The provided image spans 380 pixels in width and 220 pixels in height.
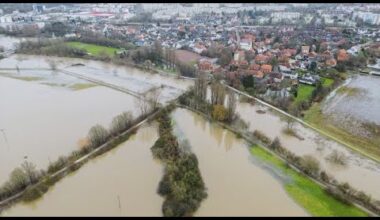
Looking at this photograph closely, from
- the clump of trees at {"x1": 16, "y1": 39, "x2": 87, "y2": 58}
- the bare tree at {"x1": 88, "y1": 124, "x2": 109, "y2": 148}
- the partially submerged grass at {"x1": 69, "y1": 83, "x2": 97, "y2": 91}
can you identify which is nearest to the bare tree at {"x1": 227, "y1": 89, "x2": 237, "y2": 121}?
the bare tree at {"x1": 88, "y1": 124, "x2": 109, "y2": 148}

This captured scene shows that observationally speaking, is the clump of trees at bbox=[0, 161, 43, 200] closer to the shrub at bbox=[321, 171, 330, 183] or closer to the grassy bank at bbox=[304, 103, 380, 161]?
the shrub at bbox=[321, 171, 330, 183]

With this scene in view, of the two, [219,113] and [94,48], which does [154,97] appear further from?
[94,48]

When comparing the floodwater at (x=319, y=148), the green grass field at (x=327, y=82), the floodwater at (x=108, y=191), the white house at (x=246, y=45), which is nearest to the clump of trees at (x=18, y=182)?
the floodwater at (x=108, y=191)

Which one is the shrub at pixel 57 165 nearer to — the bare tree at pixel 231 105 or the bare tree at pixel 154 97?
the bare tree at pixel 154 97

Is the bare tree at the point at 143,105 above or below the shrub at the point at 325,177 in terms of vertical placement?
above

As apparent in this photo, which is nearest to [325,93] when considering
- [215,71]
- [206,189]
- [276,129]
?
[276,129]

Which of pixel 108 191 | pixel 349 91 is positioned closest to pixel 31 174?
pixel 108 191
